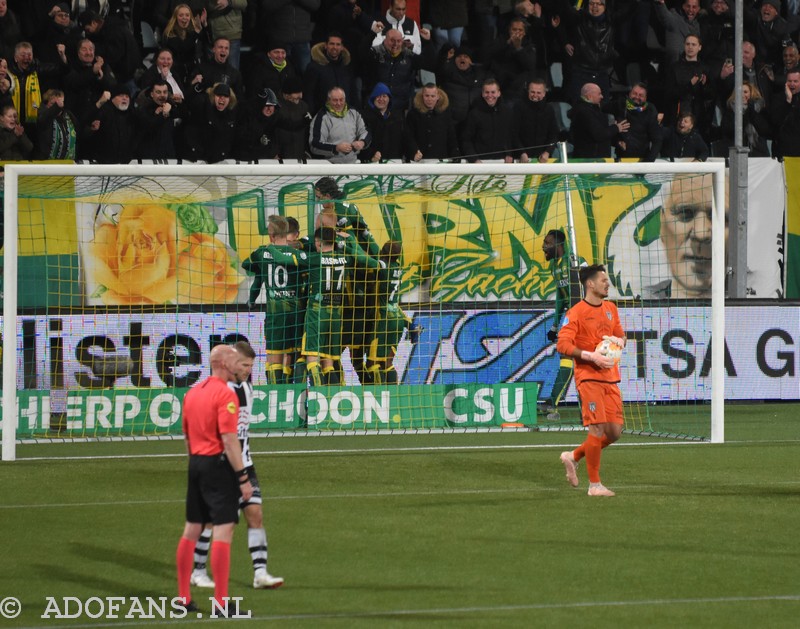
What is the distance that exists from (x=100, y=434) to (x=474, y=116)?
25.6ft

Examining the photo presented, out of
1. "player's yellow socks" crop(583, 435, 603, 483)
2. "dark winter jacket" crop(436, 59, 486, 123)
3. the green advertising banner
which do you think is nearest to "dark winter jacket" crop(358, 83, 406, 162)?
"dark winter jacket" crop(436, 59, 486, 123)

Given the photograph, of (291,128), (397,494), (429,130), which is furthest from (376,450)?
(429,130)

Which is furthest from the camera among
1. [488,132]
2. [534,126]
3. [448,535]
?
[534,126]

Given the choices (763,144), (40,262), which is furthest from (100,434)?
(763,144)

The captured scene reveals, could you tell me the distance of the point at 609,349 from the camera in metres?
11.6

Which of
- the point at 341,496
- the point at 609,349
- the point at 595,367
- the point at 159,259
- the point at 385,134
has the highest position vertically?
the point at 385,134

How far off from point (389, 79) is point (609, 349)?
10.4 meters

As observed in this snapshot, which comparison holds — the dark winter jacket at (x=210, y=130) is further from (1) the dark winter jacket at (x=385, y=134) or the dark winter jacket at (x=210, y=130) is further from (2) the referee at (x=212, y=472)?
(2) the referee at (x=212, y=472)

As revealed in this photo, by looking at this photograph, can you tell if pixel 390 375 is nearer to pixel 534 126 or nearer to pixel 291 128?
pixel 291 128

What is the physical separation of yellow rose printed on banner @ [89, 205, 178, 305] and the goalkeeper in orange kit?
7.11 metres

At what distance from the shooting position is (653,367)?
18.0m

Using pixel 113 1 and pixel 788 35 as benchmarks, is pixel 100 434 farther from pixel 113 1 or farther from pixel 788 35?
pixel 788 35

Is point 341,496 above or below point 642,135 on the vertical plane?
below

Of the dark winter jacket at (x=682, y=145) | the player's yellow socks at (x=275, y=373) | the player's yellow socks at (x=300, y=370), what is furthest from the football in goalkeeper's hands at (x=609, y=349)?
the dark winter jacket at (x=682, y=145)
